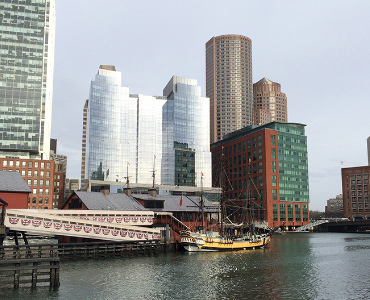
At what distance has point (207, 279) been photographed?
4359cm

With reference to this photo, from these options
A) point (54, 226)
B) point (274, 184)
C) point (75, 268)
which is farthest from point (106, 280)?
point (274, 184)

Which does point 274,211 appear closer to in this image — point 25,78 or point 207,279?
point 25,78

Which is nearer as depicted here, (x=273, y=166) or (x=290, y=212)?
(x=273, y=166)

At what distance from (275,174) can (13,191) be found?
138 meters

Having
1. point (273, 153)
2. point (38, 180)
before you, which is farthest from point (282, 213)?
point (38, 180)

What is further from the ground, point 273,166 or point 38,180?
point 273,166

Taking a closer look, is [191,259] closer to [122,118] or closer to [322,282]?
[322,282]

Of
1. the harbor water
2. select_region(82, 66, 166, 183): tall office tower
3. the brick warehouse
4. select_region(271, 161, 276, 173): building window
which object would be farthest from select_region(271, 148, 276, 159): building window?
the harbor water

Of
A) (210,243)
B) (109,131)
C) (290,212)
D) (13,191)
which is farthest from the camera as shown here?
(109,131)

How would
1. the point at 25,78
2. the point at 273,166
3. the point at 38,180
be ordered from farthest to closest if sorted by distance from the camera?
the point at 273,166 < the point at 25,78 < the point at 38,180

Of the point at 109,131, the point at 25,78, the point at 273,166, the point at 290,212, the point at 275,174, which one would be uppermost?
the point at 25,78

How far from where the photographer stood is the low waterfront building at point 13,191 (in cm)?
5828

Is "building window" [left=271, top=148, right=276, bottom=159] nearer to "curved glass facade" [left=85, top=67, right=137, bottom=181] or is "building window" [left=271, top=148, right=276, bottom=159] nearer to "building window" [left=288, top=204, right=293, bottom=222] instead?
"building window" [left=288, top=204, right=293, bottom=222]

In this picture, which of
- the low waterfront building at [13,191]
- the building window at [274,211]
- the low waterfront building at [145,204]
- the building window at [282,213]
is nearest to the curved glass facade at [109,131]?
the building window at [274,211]
